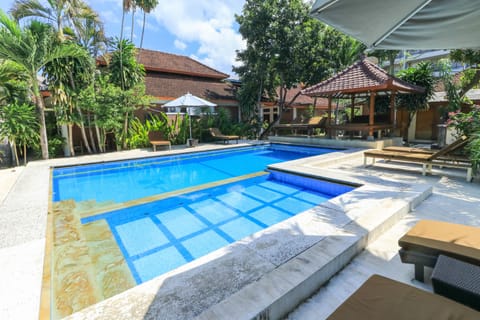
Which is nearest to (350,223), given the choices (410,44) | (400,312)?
(400,312)

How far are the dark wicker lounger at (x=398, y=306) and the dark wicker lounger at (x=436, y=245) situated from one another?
60 centimetres

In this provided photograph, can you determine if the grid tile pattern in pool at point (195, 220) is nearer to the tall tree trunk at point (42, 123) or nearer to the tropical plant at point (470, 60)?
the tall tree trunk at point (42, 123)

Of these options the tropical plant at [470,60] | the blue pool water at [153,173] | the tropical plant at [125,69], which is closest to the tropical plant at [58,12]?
the tropical plant at [125,69]

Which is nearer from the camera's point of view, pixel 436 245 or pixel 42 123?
pixel 436 245

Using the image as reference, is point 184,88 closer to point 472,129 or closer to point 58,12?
point 58,12

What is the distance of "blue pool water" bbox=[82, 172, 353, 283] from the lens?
155 inches

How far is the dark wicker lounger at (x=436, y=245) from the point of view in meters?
2.14

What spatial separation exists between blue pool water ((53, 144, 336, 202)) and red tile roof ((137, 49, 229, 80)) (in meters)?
8.69

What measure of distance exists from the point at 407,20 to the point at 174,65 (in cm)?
1893

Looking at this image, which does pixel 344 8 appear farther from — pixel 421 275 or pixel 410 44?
pixel 421 275

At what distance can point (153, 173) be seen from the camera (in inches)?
367

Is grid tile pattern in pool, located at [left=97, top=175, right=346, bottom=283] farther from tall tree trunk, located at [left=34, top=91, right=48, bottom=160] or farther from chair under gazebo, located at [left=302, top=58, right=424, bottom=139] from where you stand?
chair under gazebo, located at [left=302, top=58, right=424, bottom=139]

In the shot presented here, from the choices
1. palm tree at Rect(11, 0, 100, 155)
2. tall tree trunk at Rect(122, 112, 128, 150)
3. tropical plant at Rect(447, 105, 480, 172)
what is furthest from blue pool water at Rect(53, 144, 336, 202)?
tropical plant at Rect(447, 105, 480, 172)

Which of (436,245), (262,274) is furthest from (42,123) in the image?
(436,245)
